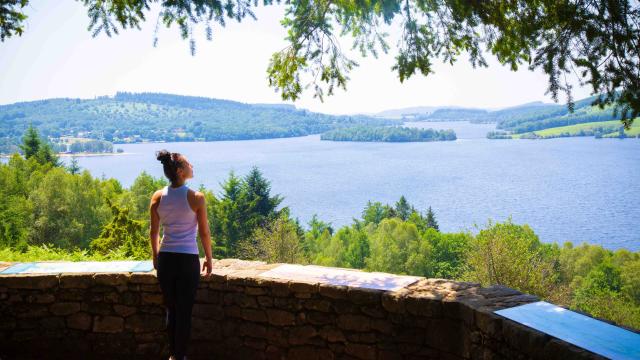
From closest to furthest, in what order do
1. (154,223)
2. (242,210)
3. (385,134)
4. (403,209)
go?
1. (154,223)
2. (242,210)
3. (403,209)
4. (385,134)

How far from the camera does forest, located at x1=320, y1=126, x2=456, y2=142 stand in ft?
518

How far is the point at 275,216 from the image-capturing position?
147 feet

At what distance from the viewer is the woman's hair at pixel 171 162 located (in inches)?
136

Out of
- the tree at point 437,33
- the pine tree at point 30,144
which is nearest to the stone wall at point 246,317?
the tree at point 437,33

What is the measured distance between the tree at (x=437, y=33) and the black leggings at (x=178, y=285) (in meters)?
3.62

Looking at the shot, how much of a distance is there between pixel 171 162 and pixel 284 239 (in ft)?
106

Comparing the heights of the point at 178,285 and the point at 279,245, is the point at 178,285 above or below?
above

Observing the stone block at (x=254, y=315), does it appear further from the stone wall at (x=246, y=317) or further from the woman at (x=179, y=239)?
the woman at (x=179, y=239)

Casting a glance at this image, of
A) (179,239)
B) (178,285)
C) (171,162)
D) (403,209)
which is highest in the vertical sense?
(171,162)

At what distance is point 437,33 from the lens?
6418mm

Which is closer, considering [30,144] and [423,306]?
[423,306]

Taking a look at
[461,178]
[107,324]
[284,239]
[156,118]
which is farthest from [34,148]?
[461,178]

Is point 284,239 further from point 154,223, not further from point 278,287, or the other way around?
point 154,223

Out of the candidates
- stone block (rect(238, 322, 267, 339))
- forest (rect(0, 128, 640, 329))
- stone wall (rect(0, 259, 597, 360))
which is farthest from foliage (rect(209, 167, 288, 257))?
stone block (rect(238, 322, 267, 339))
